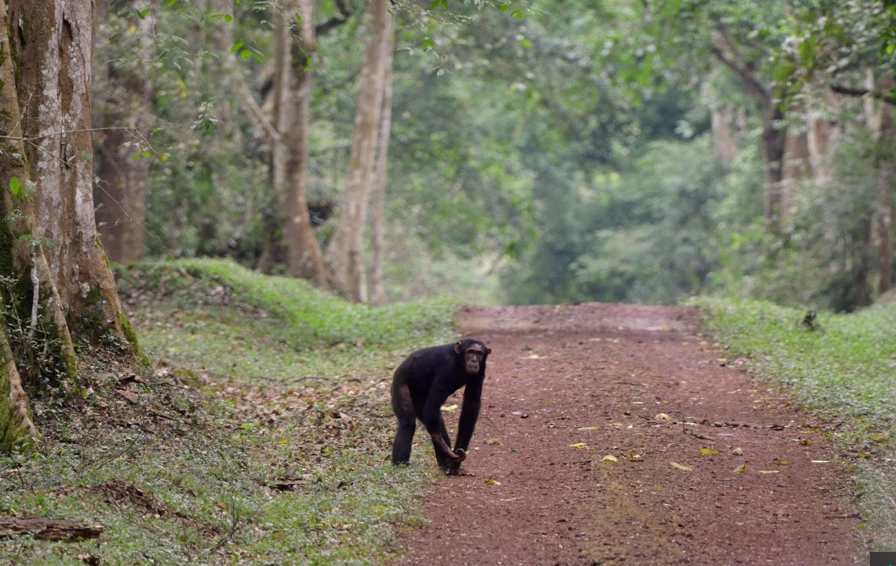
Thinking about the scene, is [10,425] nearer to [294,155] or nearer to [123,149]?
[123,149]

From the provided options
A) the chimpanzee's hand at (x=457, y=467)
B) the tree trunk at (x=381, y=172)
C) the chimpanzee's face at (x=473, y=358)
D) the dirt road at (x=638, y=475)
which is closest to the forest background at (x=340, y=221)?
the tree trunk at (x=381, y=172)

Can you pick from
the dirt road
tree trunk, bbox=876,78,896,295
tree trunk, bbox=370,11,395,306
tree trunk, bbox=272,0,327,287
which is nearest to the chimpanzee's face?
the dirt road

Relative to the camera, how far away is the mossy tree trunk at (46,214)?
7.96 metres

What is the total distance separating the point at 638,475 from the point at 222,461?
3250 mm

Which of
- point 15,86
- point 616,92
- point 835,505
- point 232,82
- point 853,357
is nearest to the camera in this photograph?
point 835,505

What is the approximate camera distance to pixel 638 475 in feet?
26.4

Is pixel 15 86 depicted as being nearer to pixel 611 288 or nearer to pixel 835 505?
pixel 835 505

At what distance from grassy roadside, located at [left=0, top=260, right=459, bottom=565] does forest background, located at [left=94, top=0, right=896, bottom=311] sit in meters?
2.18

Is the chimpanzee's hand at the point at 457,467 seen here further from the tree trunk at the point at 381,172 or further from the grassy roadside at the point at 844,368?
the tree trunk at the point at 381,172

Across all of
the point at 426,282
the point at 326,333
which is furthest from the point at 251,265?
the point at 426,282

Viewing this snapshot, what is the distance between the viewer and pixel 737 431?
374 inches

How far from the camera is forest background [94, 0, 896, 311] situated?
55.2 ft

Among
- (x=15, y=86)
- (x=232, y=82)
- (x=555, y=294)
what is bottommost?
(x=555, y=294)

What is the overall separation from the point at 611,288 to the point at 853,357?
27686 mm
